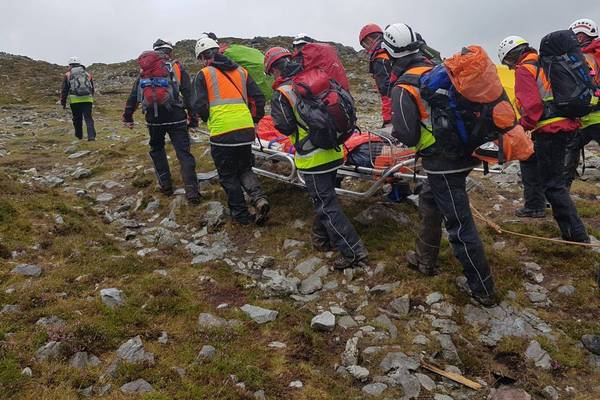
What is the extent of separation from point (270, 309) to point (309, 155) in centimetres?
248

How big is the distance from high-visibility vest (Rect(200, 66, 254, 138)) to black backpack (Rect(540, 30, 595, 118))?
16.3ft

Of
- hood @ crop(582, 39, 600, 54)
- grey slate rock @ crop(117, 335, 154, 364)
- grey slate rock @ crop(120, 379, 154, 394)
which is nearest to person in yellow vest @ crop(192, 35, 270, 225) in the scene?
grey slate rock @ crop(117, 335, 154, 364)

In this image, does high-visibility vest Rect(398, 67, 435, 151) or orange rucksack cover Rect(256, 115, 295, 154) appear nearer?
high-visibility vest Rect(398, 67, 435, 151)

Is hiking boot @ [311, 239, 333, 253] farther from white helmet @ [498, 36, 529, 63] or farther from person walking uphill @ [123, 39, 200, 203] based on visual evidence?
white helmet @ [498, 36, 529, 63]

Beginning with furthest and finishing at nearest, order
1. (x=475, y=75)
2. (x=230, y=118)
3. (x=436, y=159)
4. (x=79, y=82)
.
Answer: (x=79, y=82) → (x=230, y=118) → (x=436, y=159) → (x=475, y=75)

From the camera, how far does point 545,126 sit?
7.23 meters

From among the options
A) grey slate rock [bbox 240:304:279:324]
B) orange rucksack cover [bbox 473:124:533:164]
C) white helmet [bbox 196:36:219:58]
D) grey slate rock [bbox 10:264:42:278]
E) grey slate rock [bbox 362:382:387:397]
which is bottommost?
grey slate rock [bbox 362:382:387:397]

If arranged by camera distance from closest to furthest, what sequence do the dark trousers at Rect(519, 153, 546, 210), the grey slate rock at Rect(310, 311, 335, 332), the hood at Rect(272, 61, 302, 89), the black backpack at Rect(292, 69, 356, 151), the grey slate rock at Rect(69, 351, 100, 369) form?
1. the grey slate rock at Rect(69, 351, 100, 369)
2. the grey slate rock at Rect(310, 311, 335, 332)
3. the black backpack at Rect(292, 69, 356, 151)
4. the hood at Rect(272, 61, 302, 89)
5. the dark trousers at Rect(519, 153, 546, 210)

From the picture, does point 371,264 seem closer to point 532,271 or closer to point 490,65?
point 532,271

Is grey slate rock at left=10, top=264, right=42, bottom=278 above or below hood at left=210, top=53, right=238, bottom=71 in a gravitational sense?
below

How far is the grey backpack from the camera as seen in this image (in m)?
17.9

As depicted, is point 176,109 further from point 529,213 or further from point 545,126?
point 529,213

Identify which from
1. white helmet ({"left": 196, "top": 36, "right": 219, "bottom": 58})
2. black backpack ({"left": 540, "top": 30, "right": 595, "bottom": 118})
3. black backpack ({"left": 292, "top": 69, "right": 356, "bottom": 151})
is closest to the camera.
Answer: black backpack ({"left": 540, "top": 30, "right": 595, "bottom": 118})

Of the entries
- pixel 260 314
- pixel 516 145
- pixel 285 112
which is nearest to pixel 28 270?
pixel 260 314
